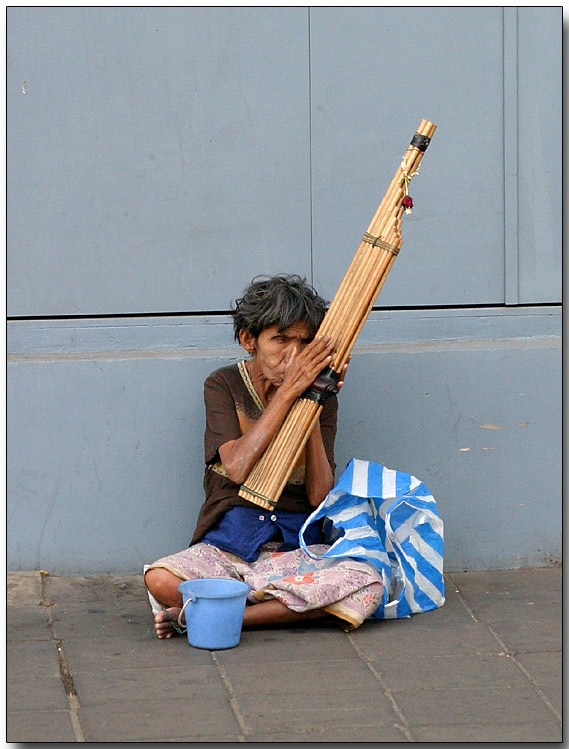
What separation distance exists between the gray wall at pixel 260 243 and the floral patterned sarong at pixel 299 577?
48cm

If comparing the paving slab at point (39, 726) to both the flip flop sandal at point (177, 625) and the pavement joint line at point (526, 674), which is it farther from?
Answer: the pavement joint line at point (526, 674)

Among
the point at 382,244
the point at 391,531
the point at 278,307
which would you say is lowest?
the point at 391,531

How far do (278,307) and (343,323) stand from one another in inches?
8.2

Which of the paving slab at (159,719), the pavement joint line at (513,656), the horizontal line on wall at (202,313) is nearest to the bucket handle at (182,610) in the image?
the paving slab at (159,719)

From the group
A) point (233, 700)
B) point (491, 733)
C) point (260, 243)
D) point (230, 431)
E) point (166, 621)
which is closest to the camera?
point (491, 733)

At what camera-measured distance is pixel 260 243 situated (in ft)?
12.6

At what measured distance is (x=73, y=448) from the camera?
3.77m

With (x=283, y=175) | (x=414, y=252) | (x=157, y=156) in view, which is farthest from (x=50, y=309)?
(x=414, y=252)

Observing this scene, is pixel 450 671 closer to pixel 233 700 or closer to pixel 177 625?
pixel 233 700

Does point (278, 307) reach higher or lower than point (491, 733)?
higher

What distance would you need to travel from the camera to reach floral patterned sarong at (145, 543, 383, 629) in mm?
3271

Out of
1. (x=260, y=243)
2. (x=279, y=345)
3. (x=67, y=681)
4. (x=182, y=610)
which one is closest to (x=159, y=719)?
(x=67, y=681)

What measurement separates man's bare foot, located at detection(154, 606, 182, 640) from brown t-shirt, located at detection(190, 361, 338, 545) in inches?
12.8

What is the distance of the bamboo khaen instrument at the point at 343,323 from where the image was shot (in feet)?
10.8
